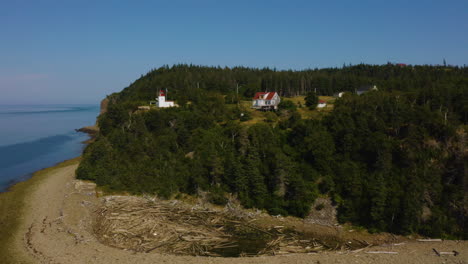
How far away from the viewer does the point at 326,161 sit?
35.1 metres

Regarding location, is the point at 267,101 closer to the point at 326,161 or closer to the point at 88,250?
the point at 326,161

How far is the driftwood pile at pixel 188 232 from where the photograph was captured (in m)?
24.1

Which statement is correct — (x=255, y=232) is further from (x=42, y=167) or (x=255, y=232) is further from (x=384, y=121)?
(x=42, y=167)

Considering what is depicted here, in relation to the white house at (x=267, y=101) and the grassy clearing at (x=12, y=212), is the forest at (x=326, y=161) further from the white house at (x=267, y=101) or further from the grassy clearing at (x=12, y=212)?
the white house at (x=267, y=101)

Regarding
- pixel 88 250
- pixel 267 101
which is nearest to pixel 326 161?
pixel 88 250

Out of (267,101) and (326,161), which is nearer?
(326,161)

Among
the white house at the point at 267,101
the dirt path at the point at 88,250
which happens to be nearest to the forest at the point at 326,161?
the dirt path at the point at 88,250

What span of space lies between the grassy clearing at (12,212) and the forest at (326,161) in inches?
267

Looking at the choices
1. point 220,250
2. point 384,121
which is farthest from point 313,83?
point 220,250

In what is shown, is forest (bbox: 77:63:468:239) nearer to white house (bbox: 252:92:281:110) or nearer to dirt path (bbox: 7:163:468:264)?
dirt path (bbox: 7:163:468:264)

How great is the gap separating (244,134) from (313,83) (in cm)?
5476

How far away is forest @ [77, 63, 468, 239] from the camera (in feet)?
93.8

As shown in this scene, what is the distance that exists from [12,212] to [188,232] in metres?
18.3

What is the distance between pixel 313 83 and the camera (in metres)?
87.5
